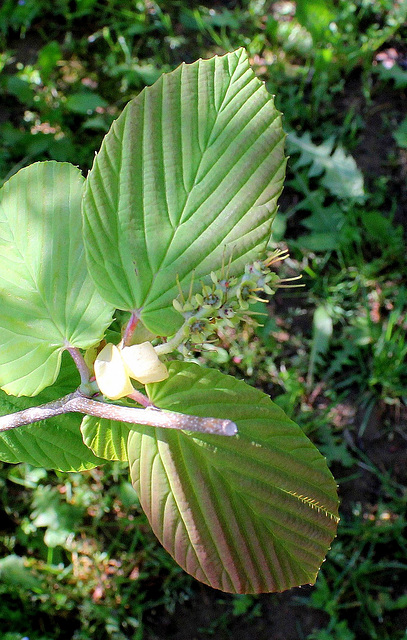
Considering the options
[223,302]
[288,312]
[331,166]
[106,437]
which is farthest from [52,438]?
[331,166]

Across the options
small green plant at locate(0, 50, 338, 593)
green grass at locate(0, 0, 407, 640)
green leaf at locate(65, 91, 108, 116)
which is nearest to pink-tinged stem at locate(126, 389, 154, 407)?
small green plant at locate(0, 50, 338, 593)

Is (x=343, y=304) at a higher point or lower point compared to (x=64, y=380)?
lower

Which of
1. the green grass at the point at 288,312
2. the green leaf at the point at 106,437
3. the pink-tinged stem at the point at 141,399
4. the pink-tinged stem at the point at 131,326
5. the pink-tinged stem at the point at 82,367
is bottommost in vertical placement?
the green grass at the point at 288,312

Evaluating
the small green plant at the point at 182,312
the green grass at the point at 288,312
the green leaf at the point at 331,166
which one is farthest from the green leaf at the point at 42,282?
the green leaf at the point at 331,166

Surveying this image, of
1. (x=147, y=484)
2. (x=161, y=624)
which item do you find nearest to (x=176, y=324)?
(x=147, y=484)

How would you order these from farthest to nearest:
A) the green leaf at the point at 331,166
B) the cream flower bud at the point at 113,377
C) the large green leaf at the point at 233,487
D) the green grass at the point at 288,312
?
the green leaf at the point at 331,166 → the green grass at the point at 288,312 → the large green leaf at the point at 233,487 → the cream flower bud at the point at 113,377

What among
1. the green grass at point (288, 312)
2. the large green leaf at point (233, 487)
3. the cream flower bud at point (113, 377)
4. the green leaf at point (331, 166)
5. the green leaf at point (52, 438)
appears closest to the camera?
the cream flower bud at point (113, 377)

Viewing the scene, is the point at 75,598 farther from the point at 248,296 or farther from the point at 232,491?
the point at 248,296

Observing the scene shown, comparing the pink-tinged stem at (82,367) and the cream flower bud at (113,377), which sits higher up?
the cream flower bud at (113,377)

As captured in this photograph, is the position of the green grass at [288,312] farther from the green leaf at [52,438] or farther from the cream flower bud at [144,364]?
the cream flower bud at [144,364]
